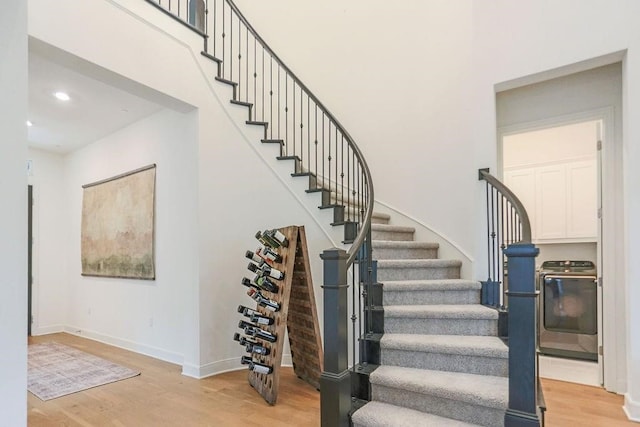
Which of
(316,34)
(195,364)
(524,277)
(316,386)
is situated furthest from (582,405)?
(316,34)

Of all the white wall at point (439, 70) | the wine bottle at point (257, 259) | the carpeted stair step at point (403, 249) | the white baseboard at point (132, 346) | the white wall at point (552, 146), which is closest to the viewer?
the white wall at point (439, 70)

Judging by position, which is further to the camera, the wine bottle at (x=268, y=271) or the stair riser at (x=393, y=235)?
the stair riser at (x=393, y=235)

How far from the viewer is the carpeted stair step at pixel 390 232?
13.0ft

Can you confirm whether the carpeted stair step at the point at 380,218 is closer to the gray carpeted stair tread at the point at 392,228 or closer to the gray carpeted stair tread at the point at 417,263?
the gray carpeted stair tread at the point at 392,228

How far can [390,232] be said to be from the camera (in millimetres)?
4109

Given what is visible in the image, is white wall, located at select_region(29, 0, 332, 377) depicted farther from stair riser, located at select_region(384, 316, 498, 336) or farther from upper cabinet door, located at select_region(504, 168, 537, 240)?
upper cabinet door, located at select_region(504, 168, 537, 240)

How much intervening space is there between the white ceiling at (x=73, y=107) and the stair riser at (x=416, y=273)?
304cm

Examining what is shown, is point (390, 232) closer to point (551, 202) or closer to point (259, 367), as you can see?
point (259, 367)

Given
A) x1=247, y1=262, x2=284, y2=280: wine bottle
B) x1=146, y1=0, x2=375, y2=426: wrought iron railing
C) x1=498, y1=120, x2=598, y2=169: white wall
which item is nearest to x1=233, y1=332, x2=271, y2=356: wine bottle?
x1=247, y1=262, x2=284, y2=280: wine bottle

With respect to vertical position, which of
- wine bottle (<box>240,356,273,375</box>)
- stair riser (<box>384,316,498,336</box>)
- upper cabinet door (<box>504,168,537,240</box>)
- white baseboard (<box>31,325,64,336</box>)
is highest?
upper cabinet door (<box>504,168,537,240</box>)

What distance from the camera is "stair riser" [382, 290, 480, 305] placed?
3229 millimetres

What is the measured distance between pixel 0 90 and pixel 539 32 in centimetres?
394

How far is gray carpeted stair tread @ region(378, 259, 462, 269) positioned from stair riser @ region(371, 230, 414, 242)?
462 mm

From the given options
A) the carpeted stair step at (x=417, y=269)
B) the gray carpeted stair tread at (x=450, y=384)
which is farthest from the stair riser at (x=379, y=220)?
the gray carpeted stair tread at (x=450, y=384)
